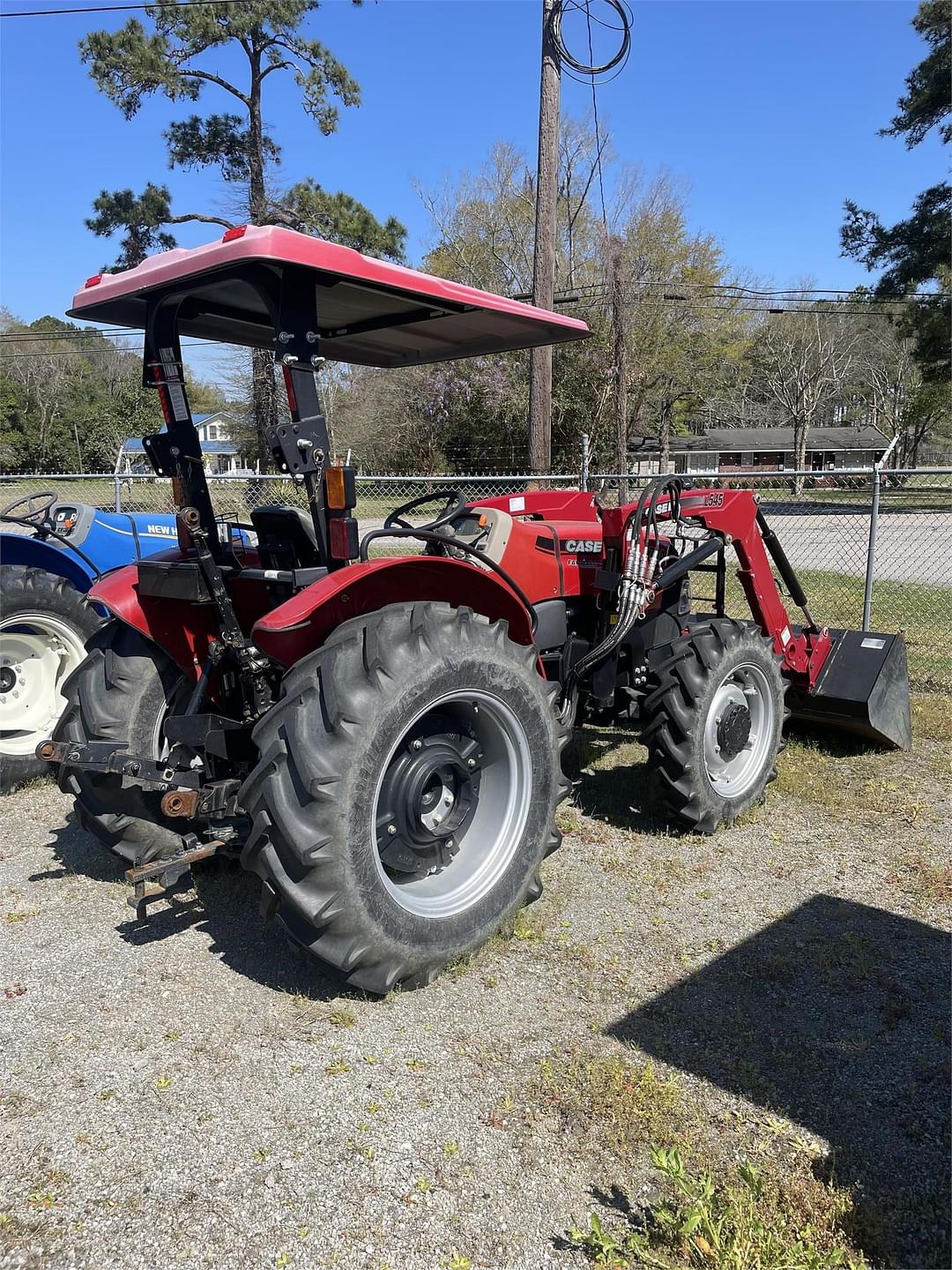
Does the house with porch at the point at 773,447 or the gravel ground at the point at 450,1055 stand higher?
the house with porch at the point at 773,447

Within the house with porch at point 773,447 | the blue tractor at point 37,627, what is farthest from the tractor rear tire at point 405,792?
the house with porch at point 773,447

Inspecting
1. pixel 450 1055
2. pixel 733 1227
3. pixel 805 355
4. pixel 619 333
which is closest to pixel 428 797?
pixel 450 1055

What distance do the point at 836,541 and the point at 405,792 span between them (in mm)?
15133

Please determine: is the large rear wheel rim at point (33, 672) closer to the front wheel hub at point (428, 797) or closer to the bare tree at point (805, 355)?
the front wheel hub at point (428, 797)

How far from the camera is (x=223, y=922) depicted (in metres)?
3.43

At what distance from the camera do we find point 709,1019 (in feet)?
9.24

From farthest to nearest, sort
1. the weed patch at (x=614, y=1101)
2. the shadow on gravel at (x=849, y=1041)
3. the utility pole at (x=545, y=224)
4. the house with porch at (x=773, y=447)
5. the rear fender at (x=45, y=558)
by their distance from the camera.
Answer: the house with porch at (x=773, y=447)
the utility pole at (x=545, y=224)
the rear fender at (x=45, y=558)
the weed patch at (x=614, y=1101)
the shadow on gravel at (x=849, y=1041)

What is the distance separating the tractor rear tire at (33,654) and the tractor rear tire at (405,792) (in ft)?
9.30

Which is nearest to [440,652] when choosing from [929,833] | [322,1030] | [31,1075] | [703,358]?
[322,1030]

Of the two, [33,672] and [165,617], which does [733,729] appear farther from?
[33,672]

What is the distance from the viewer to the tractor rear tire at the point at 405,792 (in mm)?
2613

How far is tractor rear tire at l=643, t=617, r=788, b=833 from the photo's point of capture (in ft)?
13.3

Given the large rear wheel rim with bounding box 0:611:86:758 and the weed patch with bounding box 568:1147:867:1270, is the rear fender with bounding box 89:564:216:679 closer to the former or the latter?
the large rear wheel rim with bounding box 0:611:86:758

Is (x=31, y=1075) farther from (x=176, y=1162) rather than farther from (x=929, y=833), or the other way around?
(x=929, y=833)
